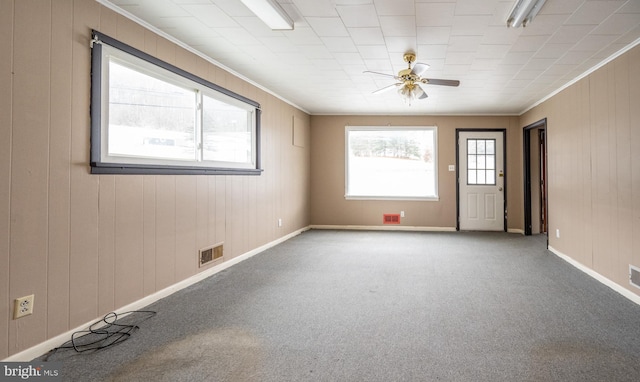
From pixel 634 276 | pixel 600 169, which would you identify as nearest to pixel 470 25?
pixel 600 169

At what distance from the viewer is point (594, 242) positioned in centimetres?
402

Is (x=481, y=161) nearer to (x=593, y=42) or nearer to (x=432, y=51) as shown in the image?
(x=593, y=42)

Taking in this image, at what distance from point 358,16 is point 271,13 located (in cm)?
72

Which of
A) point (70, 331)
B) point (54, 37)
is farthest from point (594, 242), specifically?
point (54, 37)

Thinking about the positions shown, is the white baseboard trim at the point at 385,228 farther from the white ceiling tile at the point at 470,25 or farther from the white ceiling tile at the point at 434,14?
the white ceiling tile at the point at 434,14

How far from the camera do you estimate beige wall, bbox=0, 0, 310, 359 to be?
200cm

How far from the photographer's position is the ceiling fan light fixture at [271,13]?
2.59 metres

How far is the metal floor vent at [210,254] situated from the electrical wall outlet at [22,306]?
1735 millimetres

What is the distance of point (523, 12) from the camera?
2.62 metres

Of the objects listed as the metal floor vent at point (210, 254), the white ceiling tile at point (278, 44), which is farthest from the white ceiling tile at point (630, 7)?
the metal floor vent at point (210, 254)

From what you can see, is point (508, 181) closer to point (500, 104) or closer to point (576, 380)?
point (500, 104)

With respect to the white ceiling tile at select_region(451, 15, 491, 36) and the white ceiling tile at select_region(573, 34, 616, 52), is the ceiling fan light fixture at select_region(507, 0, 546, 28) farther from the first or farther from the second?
the white ceiling tile at select_region(573, 34, 616, 52)

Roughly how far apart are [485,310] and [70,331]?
3042 mm

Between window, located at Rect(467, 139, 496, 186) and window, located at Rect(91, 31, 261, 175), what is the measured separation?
490cm
